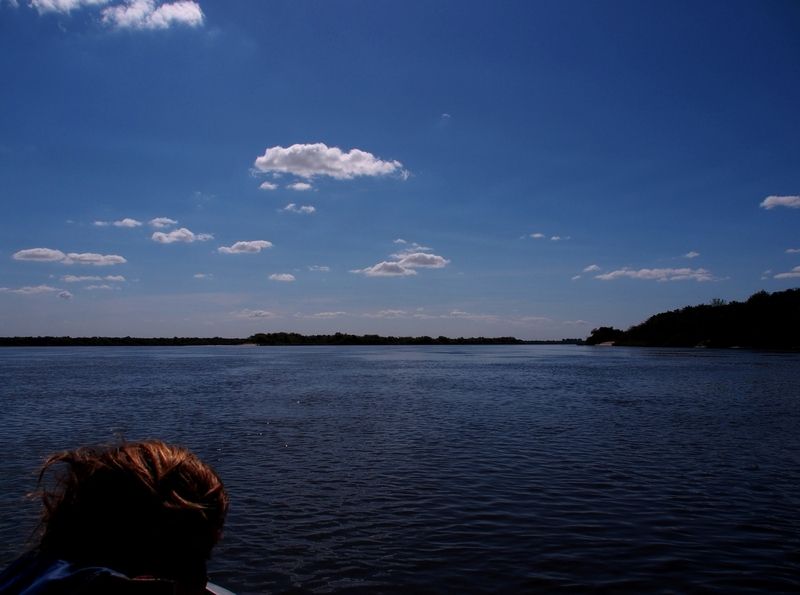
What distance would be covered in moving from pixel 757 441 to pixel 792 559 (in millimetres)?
13818

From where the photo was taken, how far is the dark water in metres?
10.4

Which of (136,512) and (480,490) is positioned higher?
(136,512)

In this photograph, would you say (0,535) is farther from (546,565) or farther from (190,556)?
(190,556)

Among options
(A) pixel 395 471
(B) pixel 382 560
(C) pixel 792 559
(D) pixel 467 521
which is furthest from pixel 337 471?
(C) pixel 792 559

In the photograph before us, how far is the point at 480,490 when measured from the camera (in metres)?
15.6

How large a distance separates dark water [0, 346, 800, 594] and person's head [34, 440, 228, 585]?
8320mm

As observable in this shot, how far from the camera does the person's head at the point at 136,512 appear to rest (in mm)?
2230

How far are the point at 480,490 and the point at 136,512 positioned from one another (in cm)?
1446

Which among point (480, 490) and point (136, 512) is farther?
point (480, 490)

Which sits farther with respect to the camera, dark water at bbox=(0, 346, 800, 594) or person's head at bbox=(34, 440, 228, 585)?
dark water at bbox=(0, 346, 800, 594)

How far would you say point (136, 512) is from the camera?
229 centimetres

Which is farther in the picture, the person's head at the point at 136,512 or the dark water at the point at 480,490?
the dark water at the point at 480,490

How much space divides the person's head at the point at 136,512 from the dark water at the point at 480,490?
8320 mm

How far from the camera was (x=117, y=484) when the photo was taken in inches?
89.4
